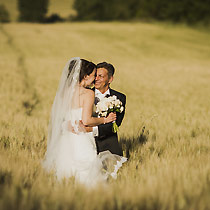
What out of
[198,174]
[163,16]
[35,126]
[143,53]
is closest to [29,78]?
[35,126]

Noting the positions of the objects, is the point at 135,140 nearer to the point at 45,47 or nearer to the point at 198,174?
the point at 198,174

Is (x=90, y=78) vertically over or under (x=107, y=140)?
over

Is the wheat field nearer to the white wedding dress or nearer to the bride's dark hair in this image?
the white wedding dress

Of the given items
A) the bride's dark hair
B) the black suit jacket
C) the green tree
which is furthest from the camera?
the green tree

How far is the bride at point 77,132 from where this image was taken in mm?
3398

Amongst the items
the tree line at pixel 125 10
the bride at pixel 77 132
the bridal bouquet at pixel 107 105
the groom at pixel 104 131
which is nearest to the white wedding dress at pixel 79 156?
the bride at pixel 77 132

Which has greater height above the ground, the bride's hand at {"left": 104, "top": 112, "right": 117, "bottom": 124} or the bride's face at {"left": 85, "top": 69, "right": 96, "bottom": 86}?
the bride's face at {"left": 85, "top": 69, "right": 96, "bottom": 86}

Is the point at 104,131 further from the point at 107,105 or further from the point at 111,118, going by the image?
the point at 107,105

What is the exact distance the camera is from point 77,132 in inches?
140

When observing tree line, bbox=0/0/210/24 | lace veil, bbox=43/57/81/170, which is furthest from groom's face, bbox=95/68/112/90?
tree line, bbox=0/0/210/24

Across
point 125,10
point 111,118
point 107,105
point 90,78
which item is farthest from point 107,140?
point 125,10

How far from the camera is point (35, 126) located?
562 cm

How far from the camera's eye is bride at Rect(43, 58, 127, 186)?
11.1ft

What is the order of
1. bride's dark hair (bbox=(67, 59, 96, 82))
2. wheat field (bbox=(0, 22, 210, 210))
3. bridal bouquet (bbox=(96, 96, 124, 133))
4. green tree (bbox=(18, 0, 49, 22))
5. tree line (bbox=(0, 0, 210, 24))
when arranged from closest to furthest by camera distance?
wheat field (bbox=(0, 22, 210, 210)) < bridal bouquet (bbox=(96, 96, 124, 133)) < bride's dark hair (bbox=(67, 59, 96, 82)) < tree line (bbox=(0, 0, 210, 24)) < green tree (bbox=(18, 0, 49, 22))
